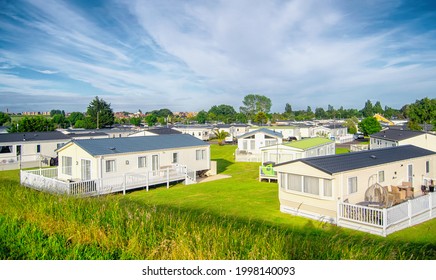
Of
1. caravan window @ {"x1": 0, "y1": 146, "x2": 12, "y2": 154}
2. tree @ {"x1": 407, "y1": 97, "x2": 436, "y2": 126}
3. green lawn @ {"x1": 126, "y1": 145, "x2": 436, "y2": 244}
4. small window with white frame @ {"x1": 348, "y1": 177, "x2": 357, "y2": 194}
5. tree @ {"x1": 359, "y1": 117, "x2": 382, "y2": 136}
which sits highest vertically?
tree @ {"x1": 407, "y1": 97, "x2": 436, "y2": 126}

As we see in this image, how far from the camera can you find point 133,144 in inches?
787

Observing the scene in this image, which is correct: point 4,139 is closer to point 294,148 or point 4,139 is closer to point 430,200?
point 294,148

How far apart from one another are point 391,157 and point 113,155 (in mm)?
13523

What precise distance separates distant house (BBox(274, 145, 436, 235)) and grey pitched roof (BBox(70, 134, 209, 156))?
9351 mm

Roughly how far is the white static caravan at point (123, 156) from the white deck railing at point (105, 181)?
0.43m

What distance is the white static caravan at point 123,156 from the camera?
17.6 metres

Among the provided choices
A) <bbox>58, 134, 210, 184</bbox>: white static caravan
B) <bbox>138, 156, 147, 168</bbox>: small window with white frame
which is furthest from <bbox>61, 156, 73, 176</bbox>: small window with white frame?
<bbox>138, 156, 147, 168</bbox>: small window with white frame

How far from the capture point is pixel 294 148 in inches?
884

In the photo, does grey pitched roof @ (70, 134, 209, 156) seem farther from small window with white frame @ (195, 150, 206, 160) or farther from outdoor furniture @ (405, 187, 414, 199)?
outdoor furniture @ (405, 187, 414, 199)

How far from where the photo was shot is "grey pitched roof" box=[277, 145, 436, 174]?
39.1ft

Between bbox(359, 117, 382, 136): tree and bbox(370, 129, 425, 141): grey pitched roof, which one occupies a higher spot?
bbox(359, 117, 382, 136): tree

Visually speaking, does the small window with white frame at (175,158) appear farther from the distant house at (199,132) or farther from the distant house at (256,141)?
the distant house at (199,132)

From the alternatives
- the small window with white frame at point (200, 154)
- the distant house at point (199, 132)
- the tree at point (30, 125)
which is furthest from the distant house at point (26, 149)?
the distant house at point (199, 132)
